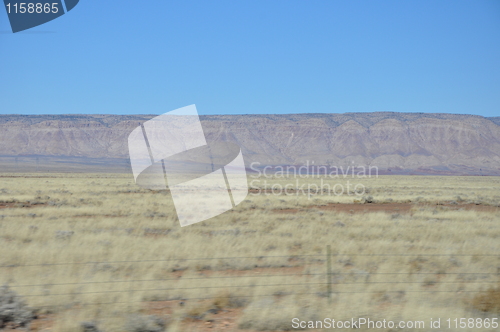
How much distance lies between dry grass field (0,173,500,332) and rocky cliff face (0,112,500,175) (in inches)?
5528

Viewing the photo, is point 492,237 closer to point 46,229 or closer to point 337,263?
point 337,263

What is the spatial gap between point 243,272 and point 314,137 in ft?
547

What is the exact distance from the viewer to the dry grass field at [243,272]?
6594 mm

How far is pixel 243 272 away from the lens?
9.84 m

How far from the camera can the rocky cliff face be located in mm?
159625

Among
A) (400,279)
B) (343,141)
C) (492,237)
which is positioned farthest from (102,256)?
(343,141)

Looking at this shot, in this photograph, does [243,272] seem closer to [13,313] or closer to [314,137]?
[13,313]

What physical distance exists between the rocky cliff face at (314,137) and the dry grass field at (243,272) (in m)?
140

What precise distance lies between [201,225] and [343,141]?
517 ft
